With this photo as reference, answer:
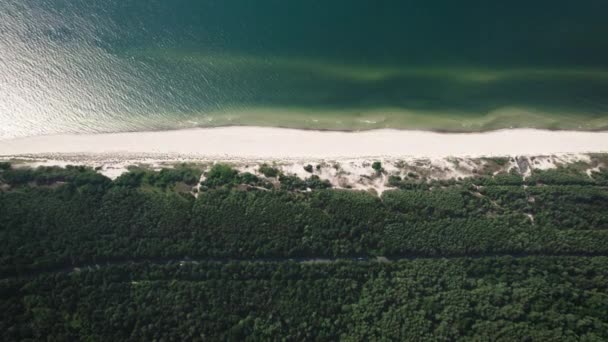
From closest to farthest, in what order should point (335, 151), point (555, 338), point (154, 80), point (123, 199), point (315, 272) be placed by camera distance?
point (555, 338), point (315, 272), point (123, 199), point (335, 151), point (154, 80)

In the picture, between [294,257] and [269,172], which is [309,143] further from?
[294,257]

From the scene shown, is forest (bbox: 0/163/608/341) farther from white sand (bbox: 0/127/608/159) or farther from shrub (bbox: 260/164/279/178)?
white sand (bbox: 0/127/608/159)

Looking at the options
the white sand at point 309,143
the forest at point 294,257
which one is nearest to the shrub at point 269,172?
the forest at point 294,257

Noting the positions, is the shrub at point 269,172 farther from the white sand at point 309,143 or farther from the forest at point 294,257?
the white sand at point 309,143

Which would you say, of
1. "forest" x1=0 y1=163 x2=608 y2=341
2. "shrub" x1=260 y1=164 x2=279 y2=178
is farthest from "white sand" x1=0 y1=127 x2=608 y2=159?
"forest" x1=0 y1=163 x2=608 y2=341

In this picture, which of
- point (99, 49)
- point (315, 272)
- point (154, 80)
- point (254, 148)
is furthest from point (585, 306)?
point (99, 49)

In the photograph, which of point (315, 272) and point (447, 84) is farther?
point (447, 84)

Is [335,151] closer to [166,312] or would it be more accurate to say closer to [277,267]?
[277,267]
